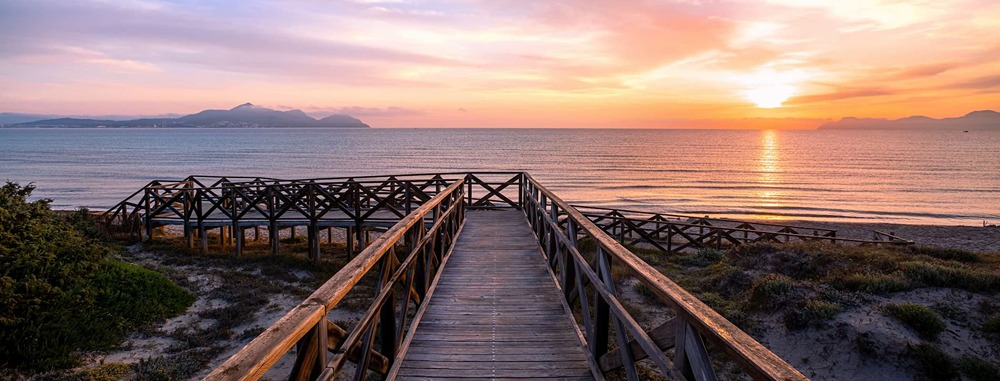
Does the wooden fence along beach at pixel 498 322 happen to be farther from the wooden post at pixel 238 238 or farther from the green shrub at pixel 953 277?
the wooden post at pixel 238 238

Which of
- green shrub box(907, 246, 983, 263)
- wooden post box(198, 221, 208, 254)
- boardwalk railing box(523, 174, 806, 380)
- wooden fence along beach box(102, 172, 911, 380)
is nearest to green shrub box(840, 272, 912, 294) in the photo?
wooden fence along beach box(102, 172, 911, 380)

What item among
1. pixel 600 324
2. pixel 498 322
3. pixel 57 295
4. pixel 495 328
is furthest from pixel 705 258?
pixel 57 295

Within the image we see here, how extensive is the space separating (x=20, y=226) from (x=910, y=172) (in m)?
69.2

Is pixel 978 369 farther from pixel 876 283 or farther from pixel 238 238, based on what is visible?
pixel 238 238

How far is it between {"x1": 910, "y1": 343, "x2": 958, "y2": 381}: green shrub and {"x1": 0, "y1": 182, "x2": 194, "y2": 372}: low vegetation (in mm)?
12214

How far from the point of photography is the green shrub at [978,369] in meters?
6.85

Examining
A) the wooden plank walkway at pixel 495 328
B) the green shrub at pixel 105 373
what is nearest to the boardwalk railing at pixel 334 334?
the wooden plank walkway at pixel 495 328

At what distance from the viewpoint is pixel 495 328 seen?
514 centimetres

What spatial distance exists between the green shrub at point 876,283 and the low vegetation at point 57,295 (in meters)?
13.0

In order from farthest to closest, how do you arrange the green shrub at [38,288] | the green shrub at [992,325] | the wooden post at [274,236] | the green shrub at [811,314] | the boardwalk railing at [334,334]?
the wooden post at [274,236]
the green shrub at [811,314]
the green shrub at [992,325]
the green shrub at [38,288]
the boardwalk railing at [334,334]

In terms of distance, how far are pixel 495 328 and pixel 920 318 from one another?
7139mm

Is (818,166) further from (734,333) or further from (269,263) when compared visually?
(734,333)

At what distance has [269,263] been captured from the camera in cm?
1462

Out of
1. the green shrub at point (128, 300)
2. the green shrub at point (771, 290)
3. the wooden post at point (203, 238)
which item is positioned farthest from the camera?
the wooden post at point (203, 238)
